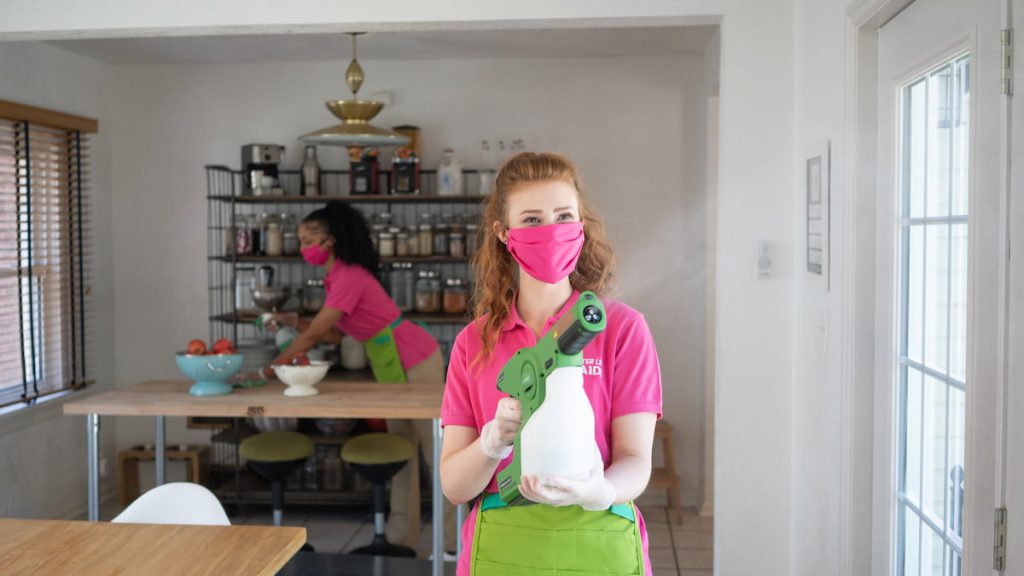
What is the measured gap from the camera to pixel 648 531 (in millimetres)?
4902

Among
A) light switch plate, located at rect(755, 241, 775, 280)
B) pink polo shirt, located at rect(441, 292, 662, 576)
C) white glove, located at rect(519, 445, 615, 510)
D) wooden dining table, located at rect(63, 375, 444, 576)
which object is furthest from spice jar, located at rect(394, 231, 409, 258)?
white glove, located at rect(519, 445, 615, 510)

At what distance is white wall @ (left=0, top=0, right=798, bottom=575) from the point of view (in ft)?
9.86

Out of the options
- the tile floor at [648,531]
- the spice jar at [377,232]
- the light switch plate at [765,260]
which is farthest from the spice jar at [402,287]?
the light switch plate at [765,260]

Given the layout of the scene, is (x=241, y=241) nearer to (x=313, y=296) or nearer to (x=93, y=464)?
(x=313, y=296)

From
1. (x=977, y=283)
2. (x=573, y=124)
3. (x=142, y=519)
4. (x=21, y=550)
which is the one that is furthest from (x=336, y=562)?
(x=977, y=283)

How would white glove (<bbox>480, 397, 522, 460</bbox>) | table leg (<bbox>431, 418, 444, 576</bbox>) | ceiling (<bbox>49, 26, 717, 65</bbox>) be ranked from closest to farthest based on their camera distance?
white glove (<bbox>480, 397, 522, 460</bbox>) < table leg (<bbox>431, 418, 444, 576</bbox>) < ceiling (<bbox>49, 26, 717, 65</bbox>)

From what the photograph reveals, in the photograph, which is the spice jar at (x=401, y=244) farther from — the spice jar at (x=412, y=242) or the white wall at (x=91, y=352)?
the white wall at (x=91, y=352)

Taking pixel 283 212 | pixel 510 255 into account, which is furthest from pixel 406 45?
pixel 510 255

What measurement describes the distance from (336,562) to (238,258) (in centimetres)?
194

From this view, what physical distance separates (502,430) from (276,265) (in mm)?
4291

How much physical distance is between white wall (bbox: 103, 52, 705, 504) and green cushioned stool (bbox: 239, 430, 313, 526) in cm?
161

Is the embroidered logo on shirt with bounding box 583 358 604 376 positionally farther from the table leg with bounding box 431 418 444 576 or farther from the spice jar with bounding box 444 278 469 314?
the spice jar with bounding box 444 278 469 314

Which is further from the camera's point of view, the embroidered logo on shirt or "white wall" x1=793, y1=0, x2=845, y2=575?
"white wall" x1=793, y1=0, x2=845, y2=575

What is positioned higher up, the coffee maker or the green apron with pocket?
the coffee maker
